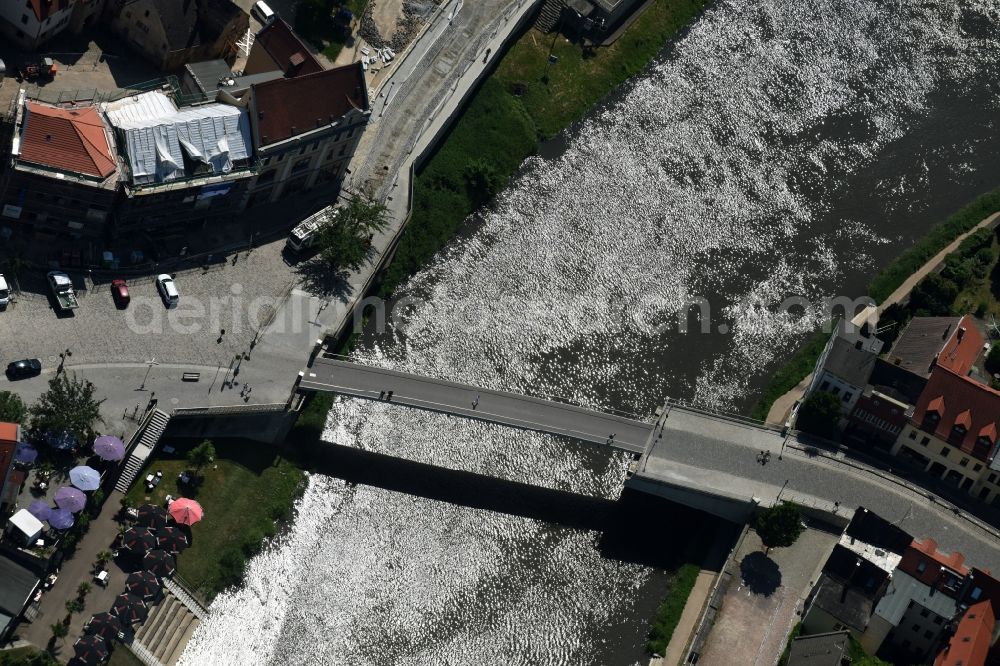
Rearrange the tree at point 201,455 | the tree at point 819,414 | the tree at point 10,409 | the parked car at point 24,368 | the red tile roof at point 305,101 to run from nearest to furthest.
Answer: the tree at point 10,409 → the parked car at point 24,368 → the tree at point 201,455 → the red tile roof at point 305,101 → the tree at point 819,414

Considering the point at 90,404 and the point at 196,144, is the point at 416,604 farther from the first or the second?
the point at 196,144

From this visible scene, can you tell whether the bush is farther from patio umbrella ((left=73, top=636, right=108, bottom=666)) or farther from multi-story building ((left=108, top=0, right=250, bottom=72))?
multi-story building ((left=108, top=0, right=250, bottom=72))

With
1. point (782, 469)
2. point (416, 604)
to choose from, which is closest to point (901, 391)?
point (782, 469)

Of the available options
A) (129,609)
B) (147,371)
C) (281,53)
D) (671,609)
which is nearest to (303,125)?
(281,53)

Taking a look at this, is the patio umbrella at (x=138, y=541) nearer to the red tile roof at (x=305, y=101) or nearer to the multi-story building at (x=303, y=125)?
the multi-story building at (x=303, y=125)

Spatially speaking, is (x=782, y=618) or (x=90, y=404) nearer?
(x=90, y=404)

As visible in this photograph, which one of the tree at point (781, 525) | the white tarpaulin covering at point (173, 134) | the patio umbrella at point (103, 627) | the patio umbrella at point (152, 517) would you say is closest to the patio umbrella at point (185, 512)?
the patio umbrella at point (152, 517)
